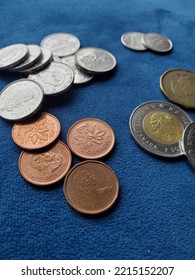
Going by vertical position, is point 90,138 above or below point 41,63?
below

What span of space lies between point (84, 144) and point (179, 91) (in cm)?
59

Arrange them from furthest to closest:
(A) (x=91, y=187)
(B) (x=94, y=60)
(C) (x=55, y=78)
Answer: (B) (x=94, y=60), (C) (x=55, y=78), (A) (x=91, y=187)

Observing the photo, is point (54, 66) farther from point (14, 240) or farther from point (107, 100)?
point (14, 240)

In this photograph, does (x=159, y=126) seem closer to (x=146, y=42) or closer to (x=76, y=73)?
(x=76, y=73)

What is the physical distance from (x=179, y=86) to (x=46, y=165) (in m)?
0.80

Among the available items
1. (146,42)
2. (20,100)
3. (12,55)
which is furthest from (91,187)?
(146,42)

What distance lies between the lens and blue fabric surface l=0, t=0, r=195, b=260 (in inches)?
32.4

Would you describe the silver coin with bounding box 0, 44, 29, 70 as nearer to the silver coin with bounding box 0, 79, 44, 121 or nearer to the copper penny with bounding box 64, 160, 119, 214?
the silver coin with bounding box 0, 79, 44, 121

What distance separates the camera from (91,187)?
91 centimetres

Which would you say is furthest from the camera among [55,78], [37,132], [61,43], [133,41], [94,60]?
[133,41]

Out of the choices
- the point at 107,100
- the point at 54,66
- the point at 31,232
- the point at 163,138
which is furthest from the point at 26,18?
the point at 31,232

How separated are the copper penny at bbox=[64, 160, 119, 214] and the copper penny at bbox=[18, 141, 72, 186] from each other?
44mm

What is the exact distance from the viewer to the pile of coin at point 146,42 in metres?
1.57

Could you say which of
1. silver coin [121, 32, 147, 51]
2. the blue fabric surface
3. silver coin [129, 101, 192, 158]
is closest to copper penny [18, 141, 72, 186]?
the blue fabric surface
